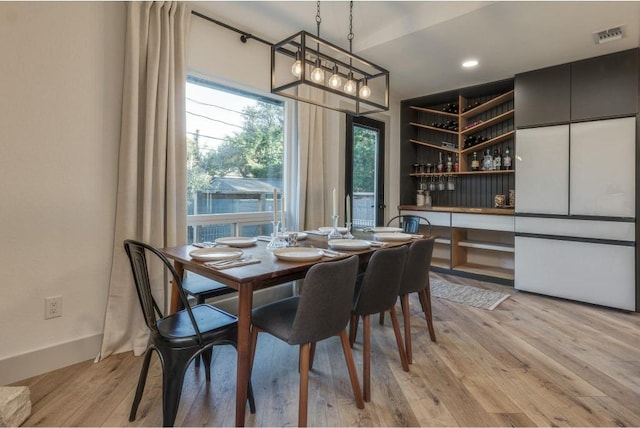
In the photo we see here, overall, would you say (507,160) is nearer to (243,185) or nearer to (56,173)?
(243,185)

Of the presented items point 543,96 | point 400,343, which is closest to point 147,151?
point 400,343

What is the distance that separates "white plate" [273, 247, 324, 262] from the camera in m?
1.67

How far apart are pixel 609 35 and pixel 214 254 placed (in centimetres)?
362

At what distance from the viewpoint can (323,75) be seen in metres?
2.13

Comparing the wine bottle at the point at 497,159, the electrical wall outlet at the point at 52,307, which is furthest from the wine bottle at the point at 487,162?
the electrical wall outlet at the point at 52,307

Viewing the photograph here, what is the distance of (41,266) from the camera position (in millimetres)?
1959

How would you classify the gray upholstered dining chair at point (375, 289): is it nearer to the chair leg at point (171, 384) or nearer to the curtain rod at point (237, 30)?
the chair leg at point (171, 384)

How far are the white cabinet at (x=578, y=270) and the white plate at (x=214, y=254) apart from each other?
10.9 feet

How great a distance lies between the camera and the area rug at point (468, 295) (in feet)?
10.7

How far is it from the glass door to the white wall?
2444mm

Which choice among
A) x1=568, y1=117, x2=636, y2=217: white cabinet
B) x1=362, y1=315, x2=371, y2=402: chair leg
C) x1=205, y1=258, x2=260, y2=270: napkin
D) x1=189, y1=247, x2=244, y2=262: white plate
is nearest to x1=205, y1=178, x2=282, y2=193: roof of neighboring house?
x1=189, y1=247, x2=244, y2=262: white plate

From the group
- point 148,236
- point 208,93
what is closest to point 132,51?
point 208,93

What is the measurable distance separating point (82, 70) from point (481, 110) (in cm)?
428

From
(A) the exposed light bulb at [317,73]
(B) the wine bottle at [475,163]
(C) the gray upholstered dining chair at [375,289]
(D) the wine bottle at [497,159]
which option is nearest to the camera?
(C) the gray upholstered dining chair at [375,289]
